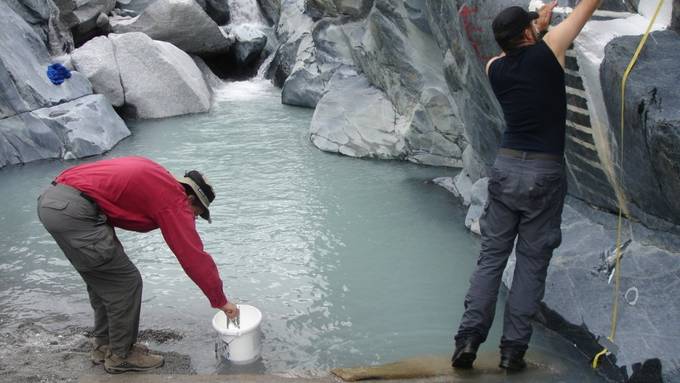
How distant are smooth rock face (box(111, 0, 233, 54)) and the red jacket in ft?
43.0

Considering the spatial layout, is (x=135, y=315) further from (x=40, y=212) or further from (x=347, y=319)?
(x=347, y=319)

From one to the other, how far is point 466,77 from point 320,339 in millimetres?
3130

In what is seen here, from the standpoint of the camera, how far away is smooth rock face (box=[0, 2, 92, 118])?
10023 mm

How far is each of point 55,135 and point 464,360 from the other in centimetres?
827

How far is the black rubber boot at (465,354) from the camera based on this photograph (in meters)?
3.88

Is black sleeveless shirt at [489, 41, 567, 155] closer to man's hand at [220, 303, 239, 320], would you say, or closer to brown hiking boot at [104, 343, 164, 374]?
man's hand at [220, 303, 239, 320]

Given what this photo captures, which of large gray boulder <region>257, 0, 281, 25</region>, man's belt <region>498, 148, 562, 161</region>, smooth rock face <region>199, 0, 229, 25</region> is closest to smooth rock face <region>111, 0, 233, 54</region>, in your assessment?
large gray boulder <region>257, 0, 281, 25</region>

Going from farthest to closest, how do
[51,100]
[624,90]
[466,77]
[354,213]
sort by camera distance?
[51,100], [354,213], [466,77], [624,90]

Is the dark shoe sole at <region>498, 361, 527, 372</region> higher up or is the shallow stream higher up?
the dark shoe sole at <region>498, 361, 527, 372</region>

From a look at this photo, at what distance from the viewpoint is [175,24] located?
16.0 meters

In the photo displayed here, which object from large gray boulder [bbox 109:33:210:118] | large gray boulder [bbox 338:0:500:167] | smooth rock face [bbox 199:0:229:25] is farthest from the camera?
smooth rock face [bbox 199:0:229:25]

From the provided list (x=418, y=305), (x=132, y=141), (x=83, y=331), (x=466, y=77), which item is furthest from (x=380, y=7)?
(x=83, y=331)

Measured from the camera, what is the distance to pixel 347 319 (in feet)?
16.2

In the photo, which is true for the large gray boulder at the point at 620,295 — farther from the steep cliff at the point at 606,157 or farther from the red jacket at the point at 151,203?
the red jacket at the point at 151,203
